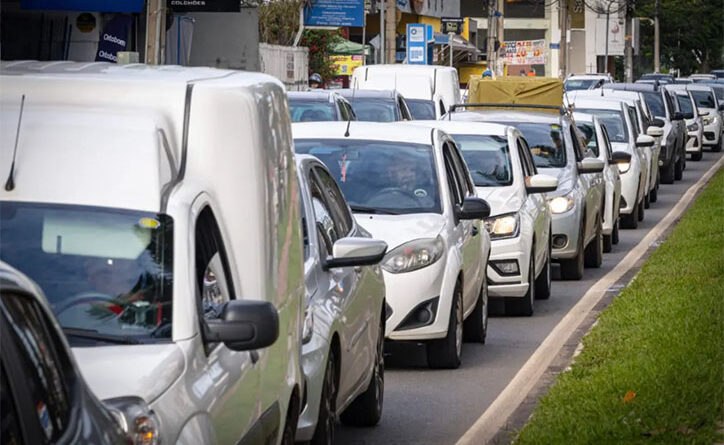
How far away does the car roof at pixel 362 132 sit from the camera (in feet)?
40.3

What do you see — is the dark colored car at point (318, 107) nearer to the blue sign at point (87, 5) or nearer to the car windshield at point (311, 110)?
the car windshield at point (311, 110)

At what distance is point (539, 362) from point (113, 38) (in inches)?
595

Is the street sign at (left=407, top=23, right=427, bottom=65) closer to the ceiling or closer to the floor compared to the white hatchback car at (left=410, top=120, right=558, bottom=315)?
closer to the ceiling

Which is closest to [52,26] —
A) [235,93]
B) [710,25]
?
[235,93]

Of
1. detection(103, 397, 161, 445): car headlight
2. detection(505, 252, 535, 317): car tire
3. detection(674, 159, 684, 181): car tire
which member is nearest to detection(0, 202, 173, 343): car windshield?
detection(103, 397, 161, 445): car headlight

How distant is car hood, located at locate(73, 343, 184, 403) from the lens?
15.9 ft

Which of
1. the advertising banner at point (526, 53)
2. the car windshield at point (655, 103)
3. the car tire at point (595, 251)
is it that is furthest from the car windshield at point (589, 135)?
the advertising banner at point (526, 53)

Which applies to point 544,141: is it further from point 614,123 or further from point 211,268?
point 211,268

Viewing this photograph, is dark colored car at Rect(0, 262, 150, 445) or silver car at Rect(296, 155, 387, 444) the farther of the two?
silver car at Rect(296, 155, 387, 444)

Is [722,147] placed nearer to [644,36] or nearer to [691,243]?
Answer: [691,243]

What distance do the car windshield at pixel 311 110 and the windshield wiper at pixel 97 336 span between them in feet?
55.7

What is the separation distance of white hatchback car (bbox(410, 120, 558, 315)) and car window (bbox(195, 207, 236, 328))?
8022 millimetres

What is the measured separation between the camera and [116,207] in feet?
18.1

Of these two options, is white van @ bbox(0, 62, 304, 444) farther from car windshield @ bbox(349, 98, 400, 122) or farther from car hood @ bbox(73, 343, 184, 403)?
car windshield @ bbox(349, 98, 400, 122)
